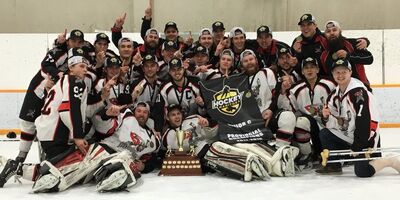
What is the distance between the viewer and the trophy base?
3984mm

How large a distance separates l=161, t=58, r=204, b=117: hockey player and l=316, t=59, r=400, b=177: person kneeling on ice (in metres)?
1.18

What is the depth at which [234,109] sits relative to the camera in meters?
4.24

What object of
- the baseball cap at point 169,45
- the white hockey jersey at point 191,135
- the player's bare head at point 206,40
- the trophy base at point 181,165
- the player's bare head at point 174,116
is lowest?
the trophy base at point 181,165

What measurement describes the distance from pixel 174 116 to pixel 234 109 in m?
0.54

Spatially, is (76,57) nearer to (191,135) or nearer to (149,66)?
(149,66)

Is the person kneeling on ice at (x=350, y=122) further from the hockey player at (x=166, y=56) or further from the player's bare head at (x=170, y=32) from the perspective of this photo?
the player's bare head at (x=170, y=32)

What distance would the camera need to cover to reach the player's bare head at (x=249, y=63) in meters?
4.41

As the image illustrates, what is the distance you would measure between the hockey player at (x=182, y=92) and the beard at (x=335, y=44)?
1313 mm

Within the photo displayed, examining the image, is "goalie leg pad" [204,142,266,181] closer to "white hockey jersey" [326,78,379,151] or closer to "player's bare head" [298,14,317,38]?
Answer: "white hockey jersey" [326,78,379,151]

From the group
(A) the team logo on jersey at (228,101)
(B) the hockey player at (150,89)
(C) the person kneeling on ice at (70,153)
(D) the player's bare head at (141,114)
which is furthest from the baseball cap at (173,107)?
(C) the person kneeling on ice at (70,153)

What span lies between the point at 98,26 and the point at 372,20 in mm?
5174

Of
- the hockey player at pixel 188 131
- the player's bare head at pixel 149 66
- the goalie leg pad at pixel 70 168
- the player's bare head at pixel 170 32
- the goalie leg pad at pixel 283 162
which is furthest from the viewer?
the player's bare head at pixel 170 32

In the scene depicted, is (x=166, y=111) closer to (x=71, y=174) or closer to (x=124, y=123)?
(x=124, y=123)

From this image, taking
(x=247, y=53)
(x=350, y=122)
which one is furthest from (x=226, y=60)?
(x=350, y=122)
